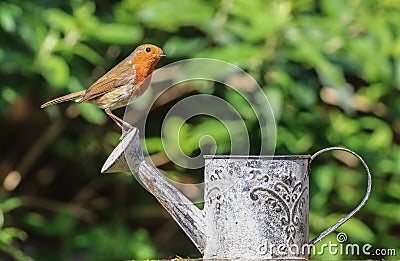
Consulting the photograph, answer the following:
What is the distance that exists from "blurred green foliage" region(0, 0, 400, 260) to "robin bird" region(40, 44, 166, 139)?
3.87ft

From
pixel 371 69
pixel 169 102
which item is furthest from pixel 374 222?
pixel 169 102

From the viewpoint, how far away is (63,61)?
271cm

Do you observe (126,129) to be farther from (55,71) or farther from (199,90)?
(199,90)

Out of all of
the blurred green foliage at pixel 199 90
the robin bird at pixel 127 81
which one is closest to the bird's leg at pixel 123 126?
the robin bird at pixel 127 81

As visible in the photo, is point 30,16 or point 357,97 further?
point 357,97

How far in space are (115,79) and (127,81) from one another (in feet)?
0.09

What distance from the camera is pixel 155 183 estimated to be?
1354mm

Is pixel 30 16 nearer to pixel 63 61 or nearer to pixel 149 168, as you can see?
pixel 63 61

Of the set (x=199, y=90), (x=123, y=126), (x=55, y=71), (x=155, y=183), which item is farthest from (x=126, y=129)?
(x=199, y=90)

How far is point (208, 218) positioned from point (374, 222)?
194 centimetres

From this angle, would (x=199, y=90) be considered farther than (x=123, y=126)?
Yes

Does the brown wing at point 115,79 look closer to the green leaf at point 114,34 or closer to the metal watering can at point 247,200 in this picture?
the metal watering can at point 247,200

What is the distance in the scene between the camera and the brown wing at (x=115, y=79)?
4.57ft

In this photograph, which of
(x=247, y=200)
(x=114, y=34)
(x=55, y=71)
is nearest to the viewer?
(x=247, y=200)
